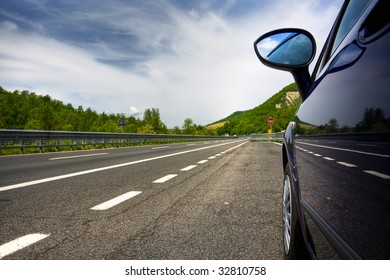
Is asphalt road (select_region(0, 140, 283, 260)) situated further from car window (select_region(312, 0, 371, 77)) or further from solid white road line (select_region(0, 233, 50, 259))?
car window (select_region(312, 0, 371, 77))

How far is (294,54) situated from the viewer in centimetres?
254

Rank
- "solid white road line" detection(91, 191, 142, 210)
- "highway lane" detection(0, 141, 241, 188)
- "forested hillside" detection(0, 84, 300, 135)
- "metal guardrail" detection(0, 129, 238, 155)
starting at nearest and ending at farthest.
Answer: "solid white road line" detection(91, 191, 142, 210)
"highway lane" detection(0, 141, 241, 188)
"metal guardrail" detection(0, 129, 238, 155)
"forested hillside" detection(0, 84, 300, 135)

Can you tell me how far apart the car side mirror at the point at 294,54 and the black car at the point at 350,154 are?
0.37 metres

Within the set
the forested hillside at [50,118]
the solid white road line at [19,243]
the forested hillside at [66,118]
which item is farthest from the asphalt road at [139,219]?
the forested hillside at [50,118]

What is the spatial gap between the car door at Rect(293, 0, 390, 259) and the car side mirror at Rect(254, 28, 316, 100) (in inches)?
25.9

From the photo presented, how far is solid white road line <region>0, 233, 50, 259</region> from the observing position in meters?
2.44

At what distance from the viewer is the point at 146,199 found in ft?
15.0

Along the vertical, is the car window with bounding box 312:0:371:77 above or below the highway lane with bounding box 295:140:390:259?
above

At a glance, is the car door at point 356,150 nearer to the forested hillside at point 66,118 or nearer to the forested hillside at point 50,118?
the forested hillside at point 66,118

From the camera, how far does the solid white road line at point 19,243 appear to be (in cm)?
244

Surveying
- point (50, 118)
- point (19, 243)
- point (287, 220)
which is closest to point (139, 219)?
point (19, 243)

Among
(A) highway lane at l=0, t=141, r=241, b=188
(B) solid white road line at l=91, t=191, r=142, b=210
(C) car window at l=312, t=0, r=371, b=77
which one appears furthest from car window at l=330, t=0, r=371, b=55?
Result: (A) highway lane at l=0, t=141, r=241, b=188
